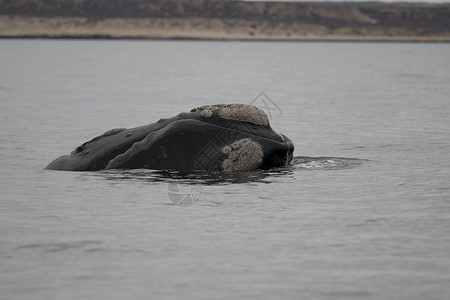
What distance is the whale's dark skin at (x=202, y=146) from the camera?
1448cm

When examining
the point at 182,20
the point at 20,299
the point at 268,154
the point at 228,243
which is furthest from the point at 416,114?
the point at 182,20

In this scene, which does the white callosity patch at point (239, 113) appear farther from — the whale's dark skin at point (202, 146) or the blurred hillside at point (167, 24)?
the blurred hillside at point (167, 24)

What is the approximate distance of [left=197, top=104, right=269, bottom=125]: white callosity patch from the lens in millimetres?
14891

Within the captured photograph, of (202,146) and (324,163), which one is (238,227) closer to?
(202,146)

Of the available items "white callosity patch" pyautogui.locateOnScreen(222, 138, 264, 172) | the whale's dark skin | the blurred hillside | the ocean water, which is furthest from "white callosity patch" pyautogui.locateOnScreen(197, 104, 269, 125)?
the blurred hillside

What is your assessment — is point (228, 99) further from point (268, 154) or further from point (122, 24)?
point (122, 24)

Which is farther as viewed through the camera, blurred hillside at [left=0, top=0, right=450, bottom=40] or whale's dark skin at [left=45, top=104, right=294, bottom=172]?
blurred hillside at [left=0, top=0, right=450, bottom=40]

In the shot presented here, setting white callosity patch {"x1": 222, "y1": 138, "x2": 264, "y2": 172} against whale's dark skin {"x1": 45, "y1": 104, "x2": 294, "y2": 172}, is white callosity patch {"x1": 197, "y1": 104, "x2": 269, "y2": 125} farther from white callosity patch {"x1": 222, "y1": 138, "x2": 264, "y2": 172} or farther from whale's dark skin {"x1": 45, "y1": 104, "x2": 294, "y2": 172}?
white callosity patch {"x1": 222, "y1": 138, "x2": 264, "y2": 172}

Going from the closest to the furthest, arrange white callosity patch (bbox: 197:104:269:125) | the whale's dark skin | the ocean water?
the ocean water, the whale's dark skin, white callosity patch (bbox: 197:104:269:125)

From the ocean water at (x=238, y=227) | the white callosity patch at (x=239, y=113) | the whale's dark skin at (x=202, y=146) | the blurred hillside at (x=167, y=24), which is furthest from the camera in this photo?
the blurred hillside at (x=167, y=24)

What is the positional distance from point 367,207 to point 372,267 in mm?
3191

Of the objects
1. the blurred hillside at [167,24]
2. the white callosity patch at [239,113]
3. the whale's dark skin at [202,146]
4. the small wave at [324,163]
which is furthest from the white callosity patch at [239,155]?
the blurred hillside at [167,24]

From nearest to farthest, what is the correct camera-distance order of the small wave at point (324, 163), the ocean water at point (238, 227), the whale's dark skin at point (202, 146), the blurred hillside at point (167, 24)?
the ocean water at point (238, 227), the whale's dark skin at point (202, 146), the small wave at point (324, 163), the blurred hillside at point (167, 24)

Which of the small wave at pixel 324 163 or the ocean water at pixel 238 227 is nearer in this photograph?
the ocean water at pixel 238 227
